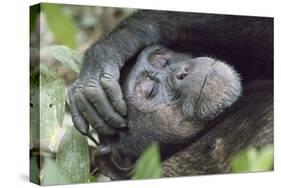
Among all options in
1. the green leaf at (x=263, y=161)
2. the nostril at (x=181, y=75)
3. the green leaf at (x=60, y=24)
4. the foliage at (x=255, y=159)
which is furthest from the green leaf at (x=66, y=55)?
the green leaf at (x=263, y=161)

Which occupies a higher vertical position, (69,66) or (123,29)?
(123,29)

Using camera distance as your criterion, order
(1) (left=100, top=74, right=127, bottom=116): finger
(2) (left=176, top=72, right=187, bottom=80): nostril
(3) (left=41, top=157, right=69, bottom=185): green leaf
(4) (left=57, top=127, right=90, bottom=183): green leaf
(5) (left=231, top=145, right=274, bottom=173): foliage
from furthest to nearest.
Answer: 1. (5) (left=231, top=145, right=274, bottom=173): foliage
2. (2) (left=176, top=72, right=187, bottom=80): nostril
3. (1) (left=100, top=74, right=127, bottom=116): finger
4. (4) (left=57, top=127, right=90, bottom=183): green leaf
5. (3) (left=41, top=157, right=69, bottom=185): green leaf

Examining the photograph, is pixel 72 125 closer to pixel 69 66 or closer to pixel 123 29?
pixel 69 66

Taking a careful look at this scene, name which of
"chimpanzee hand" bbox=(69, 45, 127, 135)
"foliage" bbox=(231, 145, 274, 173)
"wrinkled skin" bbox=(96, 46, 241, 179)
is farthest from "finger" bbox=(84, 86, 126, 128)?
"foliage" bbox=(231, 145, 274, 173)

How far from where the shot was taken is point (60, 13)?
296 cm

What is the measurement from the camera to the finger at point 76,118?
9.86 ft

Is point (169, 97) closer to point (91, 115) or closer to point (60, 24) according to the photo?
point (91, 115)

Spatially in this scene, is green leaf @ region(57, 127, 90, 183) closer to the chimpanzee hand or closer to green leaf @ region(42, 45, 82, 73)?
the chimpanzee hand

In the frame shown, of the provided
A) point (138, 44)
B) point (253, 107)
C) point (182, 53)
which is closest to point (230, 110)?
point (253, 107)

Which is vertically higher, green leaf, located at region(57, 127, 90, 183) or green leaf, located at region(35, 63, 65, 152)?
green leaf, located at region(35, 63, 65, 152)

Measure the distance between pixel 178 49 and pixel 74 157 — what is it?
2.69 ft

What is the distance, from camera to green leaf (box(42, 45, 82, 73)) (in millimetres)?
2936

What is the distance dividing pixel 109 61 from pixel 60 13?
37 centimetres

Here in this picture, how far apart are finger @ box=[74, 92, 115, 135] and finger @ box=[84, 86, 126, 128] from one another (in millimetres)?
23
